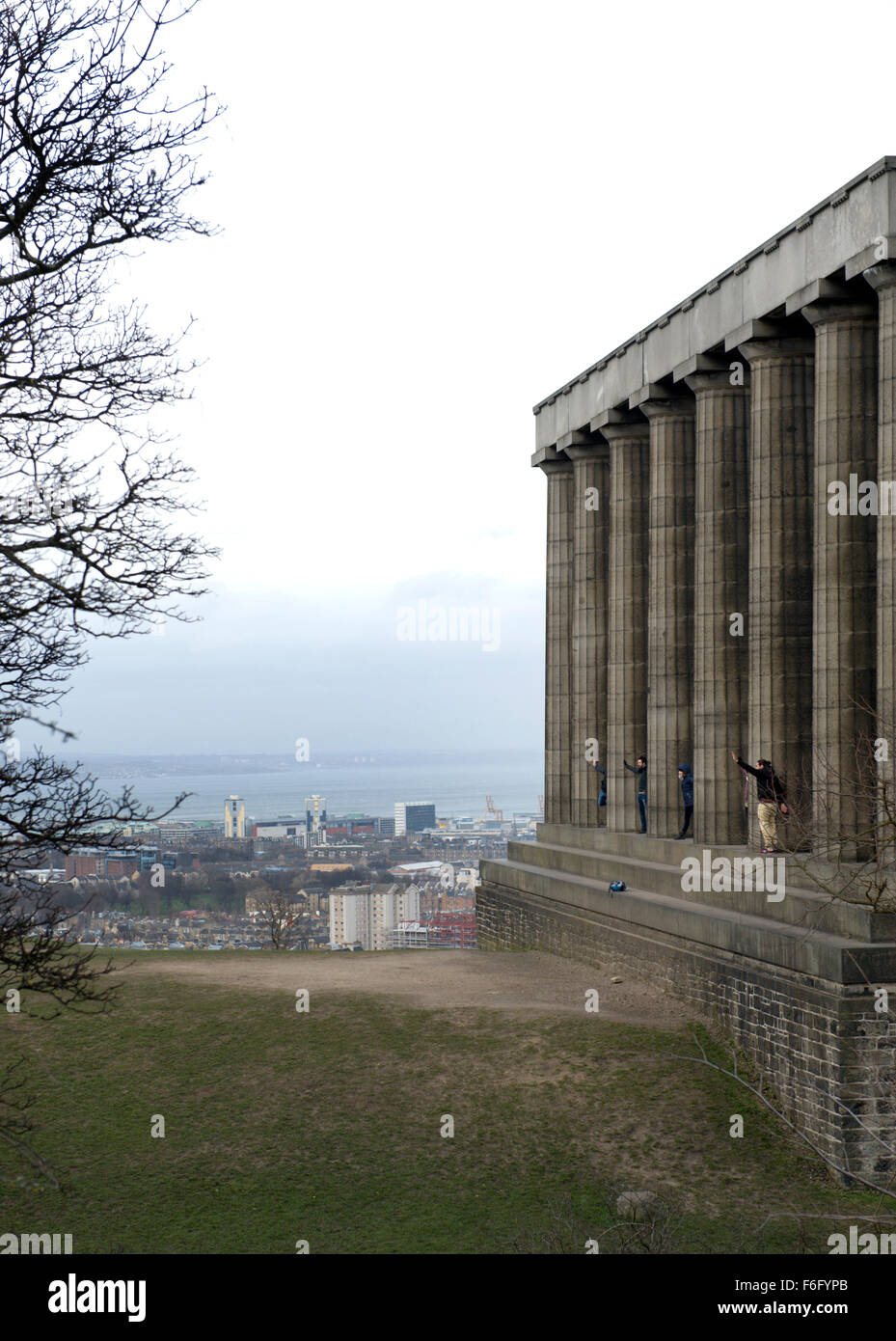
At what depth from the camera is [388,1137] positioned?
2114 cm

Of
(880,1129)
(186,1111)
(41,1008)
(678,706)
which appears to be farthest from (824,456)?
(41,1008)

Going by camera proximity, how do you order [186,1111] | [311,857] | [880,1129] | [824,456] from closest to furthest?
[880,1129], [186,1111], [824,456], [311,857]

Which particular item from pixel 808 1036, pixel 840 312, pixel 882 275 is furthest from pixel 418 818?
pixel 808 1036

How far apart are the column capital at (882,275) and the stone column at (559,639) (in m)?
19.5

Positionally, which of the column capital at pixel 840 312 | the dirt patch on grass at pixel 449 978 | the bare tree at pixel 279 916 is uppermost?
the column capital at pixel 840 312

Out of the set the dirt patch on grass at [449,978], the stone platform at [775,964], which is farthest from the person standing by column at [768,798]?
the dirt patch on grass at [449,978]

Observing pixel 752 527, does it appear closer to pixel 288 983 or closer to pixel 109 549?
pixel 288 983

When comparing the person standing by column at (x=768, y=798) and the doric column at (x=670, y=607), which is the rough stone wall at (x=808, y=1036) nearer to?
the person standing by column at (x=768, y=798)

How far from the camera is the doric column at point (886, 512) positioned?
2386 centimetres

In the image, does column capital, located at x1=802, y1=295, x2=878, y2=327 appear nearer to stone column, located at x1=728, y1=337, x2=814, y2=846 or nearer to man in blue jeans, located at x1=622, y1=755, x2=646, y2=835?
stone column, located at x1=728, y1=337, x2=814, y2=846

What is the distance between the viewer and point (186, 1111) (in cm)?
2212

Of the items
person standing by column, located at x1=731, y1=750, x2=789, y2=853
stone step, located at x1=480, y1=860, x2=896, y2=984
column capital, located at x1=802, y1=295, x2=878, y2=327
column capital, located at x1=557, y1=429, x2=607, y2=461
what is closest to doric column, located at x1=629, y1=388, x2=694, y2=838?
stone step, located at x1=480, y1=860, x2=896, y2=984

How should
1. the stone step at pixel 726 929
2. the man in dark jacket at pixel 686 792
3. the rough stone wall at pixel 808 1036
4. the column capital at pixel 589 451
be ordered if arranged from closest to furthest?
the rough stone wall at pixel 808 1036 < the stone step at pixel 726 929 < the man in dark jacket at pixel 686 792 < the column capital at pixel 589 451
